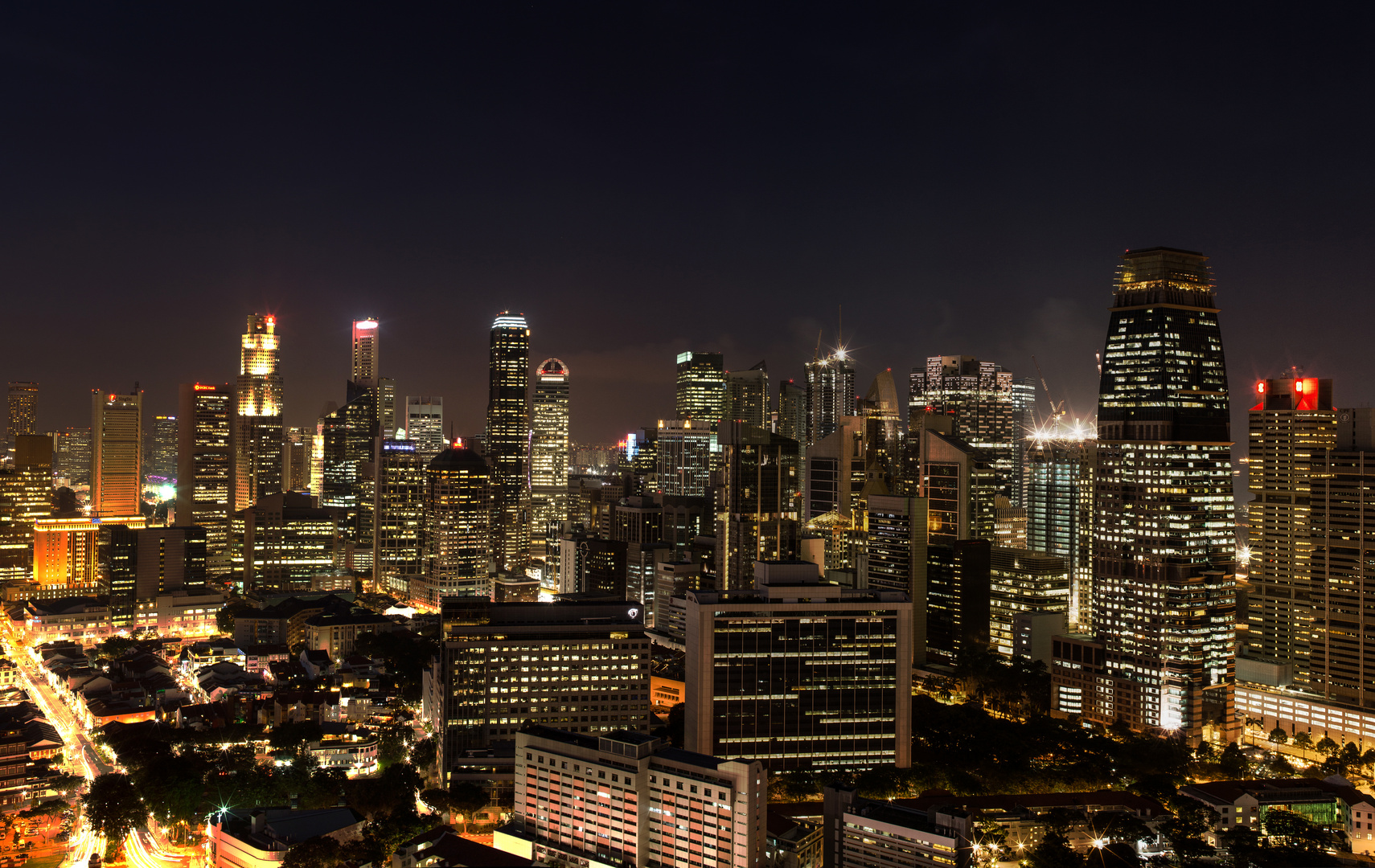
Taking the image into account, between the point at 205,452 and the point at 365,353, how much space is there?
26376 millimetres

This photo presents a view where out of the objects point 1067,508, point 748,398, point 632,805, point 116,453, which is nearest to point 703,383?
point 748,398

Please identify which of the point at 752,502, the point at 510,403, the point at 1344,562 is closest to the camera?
the point at 1344,562

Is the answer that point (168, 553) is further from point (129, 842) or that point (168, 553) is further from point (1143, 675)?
point (1143, 675)

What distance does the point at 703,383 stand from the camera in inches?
4508

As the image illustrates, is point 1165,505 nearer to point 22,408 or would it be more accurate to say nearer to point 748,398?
point 748,398

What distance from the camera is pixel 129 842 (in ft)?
125

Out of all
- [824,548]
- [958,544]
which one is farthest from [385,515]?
[958,544]

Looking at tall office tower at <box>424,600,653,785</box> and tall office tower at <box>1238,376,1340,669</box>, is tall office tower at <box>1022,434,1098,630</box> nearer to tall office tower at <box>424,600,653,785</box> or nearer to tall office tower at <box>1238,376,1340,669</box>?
tall office tower at <box>1238,376,1340,669</box>

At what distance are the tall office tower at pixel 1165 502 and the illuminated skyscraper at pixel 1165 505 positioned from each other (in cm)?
5

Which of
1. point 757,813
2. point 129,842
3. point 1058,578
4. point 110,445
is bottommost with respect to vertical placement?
point 129,842

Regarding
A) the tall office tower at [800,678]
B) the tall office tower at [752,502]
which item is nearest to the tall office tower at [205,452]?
the tall office tower at [752,502]

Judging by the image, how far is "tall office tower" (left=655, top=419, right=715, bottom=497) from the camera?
95.6 m

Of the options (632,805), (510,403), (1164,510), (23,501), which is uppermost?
(510,403)

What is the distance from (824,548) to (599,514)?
38097 millimetres
